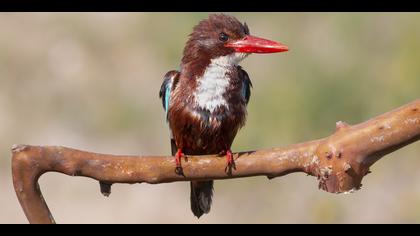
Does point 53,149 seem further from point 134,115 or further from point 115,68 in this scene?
point 115,68

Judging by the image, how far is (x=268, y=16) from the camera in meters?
7.02

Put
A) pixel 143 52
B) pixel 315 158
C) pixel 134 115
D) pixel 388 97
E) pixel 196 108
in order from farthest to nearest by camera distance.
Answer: pixel 143 52
pixel 134 115
pixel 388 97
pixel 196 108
pixel 315 158

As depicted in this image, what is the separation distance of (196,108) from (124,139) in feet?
10.3

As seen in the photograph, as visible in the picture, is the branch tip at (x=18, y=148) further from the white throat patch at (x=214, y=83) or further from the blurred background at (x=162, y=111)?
the blurred background at (x=162, y=111)

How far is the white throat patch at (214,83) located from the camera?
3.62 m

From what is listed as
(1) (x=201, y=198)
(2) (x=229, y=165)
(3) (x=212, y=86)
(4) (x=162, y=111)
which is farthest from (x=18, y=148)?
(4) (x=162, y=111)

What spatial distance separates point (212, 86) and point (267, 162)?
889 millimetres

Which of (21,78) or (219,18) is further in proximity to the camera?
(21,78)

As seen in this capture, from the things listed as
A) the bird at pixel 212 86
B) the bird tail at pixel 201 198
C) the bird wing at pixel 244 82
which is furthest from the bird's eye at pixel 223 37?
the bird tail at pixel 201 198

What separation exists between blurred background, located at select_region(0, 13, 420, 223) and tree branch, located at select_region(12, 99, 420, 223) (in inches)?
123

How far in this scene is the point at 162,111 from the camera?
671 cm

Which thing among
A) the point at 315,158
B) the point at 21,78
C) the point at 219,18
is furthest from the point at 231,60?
the point at 21,78

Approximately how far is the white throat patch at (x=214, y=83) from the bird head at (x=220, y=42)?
0.6 inches

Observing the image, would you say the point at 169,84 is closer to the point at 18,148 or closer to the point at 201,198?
the point at 201,198
